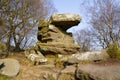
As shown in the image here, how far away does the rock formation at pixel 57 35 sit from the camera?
40.0 feet

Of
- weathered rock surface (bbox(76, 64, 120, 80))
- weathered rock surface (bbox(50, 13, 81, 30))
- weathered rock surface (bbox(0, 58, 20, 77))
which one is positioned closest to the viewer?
weathered rock surface (bbox(76, 64, 120, 80))

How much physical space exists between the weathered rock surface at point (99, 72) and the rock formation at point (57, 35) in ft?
11.3

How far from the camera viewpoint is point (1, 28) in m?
18.4

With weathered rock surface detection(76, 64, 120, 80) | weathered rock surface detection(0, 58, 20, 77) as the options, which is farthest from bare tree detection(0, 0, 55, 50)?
weathered rock surface detection(76, 64, 120, 80)

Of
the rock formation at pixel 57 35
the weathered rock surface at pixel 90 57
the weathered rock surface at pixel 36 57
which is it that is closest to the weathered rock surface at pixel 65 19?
the rock formation at pixel 57 35

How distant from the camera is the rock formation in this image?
12.2m

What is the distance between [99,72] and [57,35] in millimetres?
5230

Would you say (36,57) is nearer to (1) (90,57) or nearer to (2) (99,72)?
(1) (90,57)

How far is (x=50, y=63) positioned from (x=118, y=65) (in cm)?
338

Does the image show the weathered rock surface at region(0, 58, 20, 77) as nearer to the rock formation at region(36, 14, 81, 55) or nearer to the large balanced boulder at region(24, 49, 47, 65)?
the large balanced boulder at region(24, 49, 47, 65)

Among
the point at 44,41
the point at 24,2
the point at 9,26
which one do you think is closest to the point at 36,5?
the point at 24,2

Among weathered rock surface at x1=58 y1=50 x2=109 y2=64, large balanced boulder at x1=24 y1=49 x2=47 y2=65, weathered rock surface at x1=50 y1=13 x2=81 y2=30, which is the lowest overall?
large balanced boulder at x1=24 y1=49 x2=47 y2=65

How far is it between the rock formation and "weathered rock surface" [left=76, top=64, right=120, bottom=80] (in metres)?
3.45

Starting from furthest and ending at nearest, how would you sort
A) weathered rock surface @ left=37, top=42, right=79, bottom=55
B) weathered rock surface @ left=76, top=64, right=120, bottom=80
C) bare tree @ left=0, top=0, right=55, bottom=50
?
bare tree @ left=0, top=0, right=55, bottom=50 → weathered rock surface @ left=37, top=42, right=79, bottom=55 → weathered rock surface @ left=76, top=64, right=120, bottom=80
